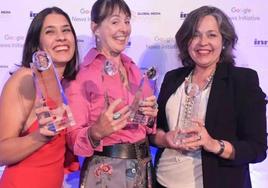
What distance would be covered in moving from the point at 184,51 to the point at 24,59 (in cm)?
61

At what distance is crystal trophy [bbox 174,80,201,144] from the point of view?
1.26 metres

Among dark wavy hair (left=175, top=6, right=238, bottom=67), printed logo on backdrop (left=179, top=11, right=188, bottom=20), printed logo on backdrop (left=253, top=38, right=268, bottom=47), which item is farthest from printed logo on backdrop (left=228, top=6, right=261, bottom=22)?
dark wavy hair (left=175, top=6, right=238, bottom=67)

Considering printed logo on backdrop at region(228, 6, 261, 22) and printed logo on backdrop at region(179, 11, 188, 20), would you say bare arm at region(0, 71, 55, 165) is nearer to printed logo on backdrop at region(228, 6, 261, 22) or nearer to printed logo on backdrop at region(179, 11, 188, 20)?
printed logo on backdrop at region(179, 11, 188, 20)

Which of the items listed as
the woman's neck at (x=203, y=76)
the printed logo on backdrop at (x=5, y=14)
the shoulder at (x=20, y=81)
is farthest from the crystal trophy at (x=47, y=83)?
the printed logo on backdrop at (x=5, y=14)

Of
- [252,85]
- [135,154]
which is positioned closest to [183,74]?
[252,85]

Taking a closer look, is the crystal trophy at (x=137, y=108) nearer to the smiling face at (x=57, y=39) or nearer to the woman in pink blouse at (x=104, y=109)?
the woman in pink blouse at (x=104, y=109)

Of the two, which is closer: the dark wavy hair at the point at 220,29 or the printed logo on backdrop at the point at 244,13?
the dark wavy hair at the point at 220,29

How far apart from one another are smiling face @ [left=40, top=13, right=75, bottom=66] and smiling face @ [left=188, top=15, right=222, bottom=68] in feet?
1.53

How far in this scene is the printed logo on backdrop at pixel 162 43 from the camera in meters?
2.06

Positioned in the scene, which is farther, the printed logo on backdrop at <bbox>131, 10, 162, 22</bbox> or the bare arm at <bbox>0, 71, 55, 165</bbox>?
the printed logo on backdrop at <bbox>131, 10, 162, 22</bbox>

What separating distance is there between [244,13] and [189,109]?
93 cm

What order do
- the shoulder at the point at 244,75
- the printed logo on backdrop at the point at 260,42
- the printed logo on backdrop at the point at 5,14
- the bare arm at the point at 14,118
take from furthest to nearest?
the printed logo on backdrop at the point at 5,14, the printed logo on backdrop at the point at 260,42, the shoulder at the point at 244,75, the bare arm at the point at 14,118

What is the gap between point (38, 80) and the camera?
3.77ft

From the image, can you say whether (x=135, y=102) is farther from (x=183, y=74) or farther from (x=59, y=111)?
(x=183, y=74)
